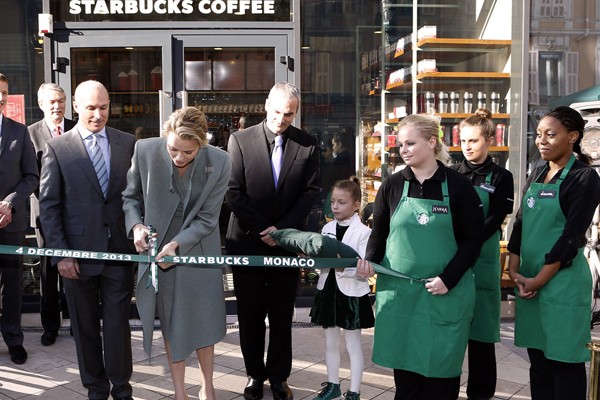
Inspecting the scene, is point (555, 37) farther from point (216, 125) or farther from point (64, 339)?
point (64, 339)

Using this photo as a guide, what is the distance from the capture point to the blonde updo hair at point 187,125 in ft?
11.5

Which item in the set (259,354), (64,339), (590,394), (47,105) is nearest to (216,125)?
(47,105)

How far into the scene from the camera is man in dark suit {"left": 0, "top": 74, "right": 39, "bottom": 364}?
15.5 ft

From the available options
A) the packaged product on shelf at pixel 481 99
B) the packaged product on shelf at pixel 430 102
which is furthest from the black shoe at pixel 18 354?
the packaged product on shelf at pixel 481 99

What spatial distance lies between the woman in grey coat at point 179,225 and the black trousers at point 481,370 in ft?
5.14

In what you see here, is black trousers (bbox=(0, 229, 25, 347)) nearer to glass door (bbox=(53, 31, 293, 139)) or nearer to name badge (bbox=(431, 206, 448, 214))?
glass door (bbox=(53, 31, 293, 139))

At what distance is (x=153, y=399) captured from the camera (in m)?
4.26

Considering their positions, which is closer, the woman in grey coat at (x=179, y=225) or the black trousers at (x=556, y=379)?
the black trousers at (x=556, y=379)

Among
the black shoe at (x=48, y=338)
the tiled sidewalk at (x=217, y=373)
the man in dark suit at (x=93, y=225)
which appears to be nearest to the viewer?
the man in dark suit at (x=93, y=225)

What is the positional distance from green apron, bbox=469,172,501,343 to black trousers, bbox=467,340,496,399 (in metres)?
0.11

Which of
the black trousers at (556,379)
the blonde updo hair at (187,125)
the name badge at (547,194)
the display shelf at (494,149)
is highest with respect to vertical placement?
the blonde updo hair at (187,125)

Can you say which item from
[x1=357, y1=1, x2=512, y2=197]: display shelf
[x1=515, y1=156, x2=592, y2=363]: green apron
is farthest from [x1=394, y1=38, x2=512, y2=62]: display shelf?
[x1=515, y1=156, x2=592, y2=363]: green apron

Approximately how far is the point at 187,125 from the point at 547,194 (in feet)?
6.18

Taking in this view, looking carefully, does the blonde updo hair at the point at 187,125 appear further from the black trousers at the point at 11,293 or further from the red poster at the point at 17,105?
the red poster at the point at 17,105
